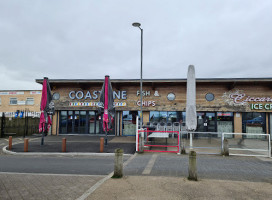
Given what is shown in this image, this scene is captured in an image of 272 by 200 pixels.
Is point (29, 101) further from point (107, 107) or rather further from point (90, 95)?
point (107, 107)

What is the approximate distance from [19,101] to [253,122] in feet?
111

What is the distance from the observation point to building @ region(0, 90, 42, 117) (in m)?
32.3

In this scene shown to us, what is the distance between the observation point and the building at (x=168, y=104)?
17578 millimetres

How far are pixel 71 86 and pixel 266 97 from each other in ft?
61.0

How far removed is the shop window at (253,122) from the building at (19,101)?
3008 cm

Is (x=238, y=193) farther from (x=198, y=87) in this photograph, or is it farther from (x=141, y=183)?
(x=198, y=87)

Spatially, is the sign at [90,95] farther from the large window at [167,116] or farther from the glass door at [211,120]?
the glass door at [211,120]

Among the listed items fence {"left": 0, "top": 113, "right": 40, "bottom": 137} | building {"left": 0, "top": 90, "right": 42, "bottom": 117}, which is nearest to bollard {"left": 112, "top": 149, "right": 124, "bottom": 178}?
fence {"left": 0, "top": 113, "right": 40, "bottom": 137}

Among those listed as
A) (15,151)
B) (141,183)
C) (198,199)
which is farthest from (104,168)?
(15,151)

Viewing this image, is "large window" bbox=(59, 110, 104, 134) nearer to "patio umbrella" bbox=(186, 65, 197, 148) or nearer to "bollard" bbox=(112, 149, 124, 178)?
"patio umbrella" bbox=(186, 65, 197, 148)

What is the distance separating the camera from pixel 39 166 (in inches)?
315

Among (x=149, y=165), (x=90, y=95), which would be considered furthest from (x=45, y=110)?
(x=149, y=165)

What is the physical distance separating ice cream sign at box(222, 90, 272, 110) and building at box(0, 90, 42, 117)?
28712mm

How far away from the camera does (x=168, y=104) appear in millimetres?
18594
